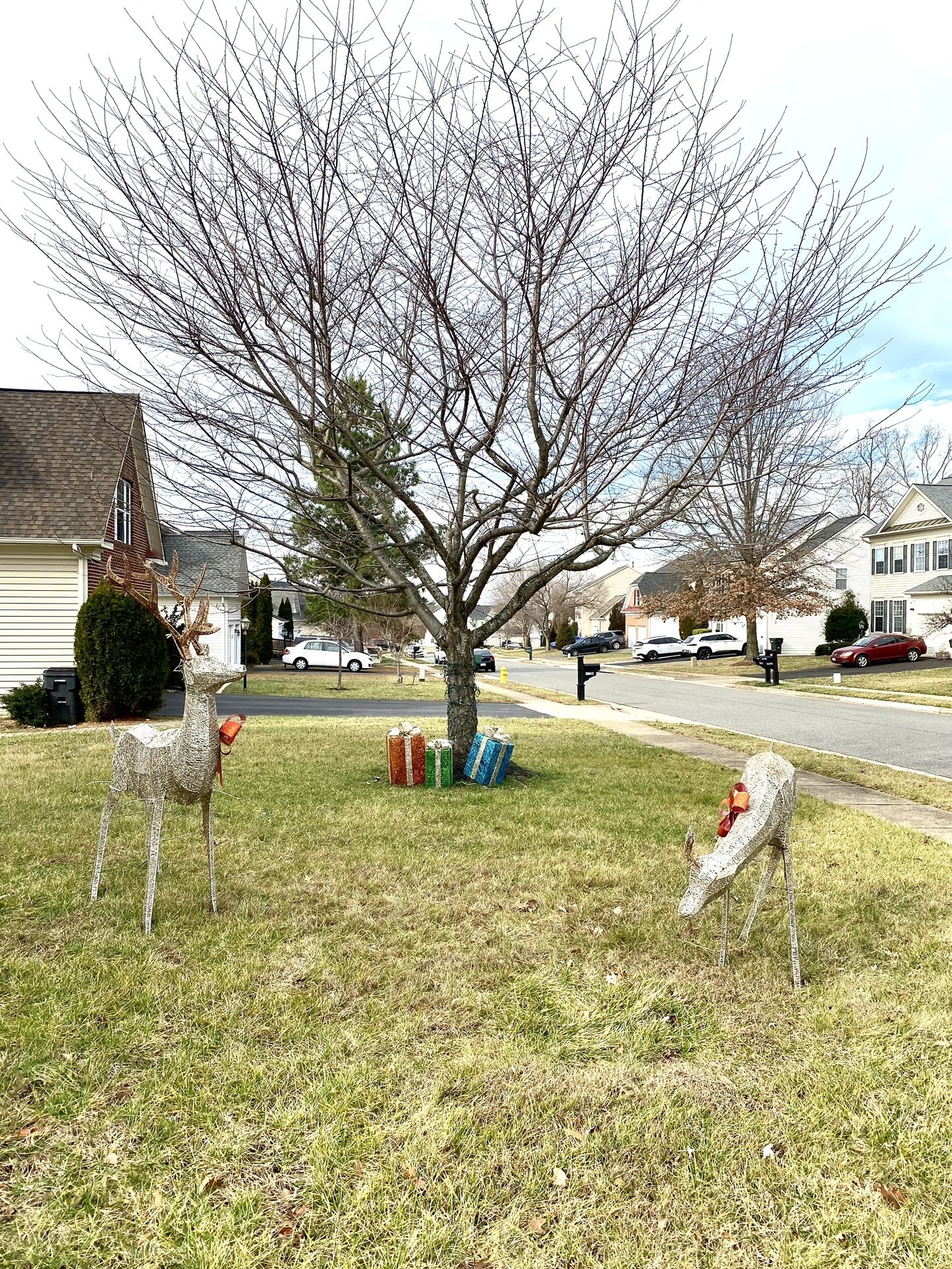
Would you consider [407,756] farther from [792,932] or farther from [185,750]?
[792,932]

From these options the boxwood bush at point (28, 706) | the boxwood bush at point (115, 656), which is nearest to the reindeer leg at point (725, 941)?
the boxwood bush at point (115, 656)

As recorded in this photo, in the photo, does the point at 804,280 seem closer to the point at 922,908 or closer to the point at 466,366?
the point at 466,366

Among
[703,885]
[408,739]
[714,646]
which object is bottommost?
[703,885]

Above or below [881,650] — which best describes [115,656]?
above

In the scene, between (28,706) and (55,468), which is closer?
(28,706)

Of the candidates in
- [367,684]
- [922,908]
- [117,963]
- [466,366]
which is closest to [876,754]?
[922,908]

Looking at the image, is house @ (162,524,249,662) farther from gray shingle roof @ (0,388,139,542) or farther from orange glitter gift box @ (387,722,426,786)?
orange glitter gift box @ (387,722,426,786)

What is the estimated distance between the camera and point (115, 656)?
1421 centimetres

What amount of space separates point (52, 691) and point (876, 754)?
13.5 m

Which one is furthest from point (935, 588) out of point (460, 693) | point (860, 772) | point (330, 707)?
point (460, 693)

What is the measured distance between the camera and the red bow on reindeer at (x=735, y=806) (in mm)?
3596

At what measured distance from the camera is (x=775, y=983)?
3.73 m

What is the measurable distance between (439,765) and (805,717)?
11294 mm

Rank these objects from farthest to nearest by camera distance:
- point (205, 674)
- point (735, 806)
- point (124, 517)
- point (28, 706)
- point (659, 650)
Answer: point (659, 650) < point (124, 517) < point (28, 706) < point (205, 674) < point (735, 806)
